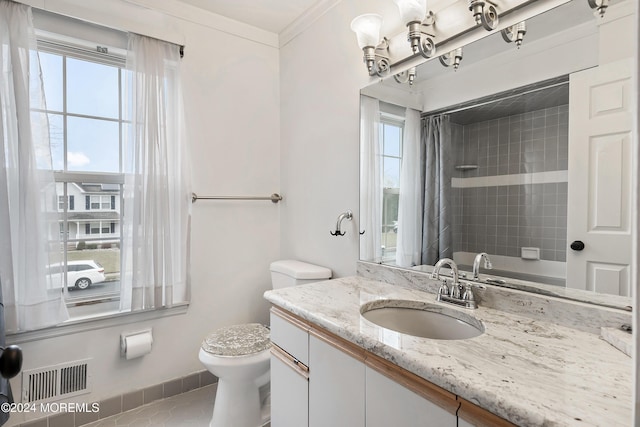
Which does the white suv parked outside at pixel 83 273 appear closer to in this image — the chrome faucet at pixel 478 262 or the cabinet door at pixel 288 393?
the cabinet door at pixel 288 393

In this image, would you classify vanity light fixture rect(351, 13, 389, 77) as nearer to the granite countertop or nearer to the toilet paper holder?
the granite countertop

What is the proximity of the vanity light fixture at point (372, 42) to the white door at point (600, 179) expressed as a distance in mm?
813

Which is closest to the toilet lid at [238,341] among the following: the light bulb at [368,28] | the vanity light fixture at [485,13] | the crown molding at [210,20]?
the light bulb at [368,28]

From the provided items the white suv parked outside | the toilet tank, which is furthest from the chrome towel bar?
the white suv parked outside

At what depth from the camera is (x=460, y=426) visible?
67cm

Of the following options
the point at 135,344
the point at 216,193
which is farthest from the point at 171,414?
the point at 216,193

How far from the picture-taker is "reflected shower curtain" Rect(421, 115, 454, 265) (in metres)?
1.31

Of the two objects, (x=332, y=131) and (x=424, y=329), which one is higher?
(x=332, y=131)

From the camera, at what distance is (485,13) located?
1.11 meters

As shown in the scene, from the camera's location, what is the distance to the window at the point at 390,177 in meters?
1.51

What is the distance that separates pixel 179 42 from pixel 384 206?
62.7 inches

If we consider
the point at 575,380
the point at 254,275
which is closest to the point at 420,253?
the point at 575,380

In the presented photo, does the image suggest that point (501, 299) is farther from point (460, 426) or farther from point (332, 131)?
point (332, 131)

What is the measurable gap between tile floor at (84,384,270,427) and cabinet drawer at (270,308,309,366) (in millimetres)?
736
